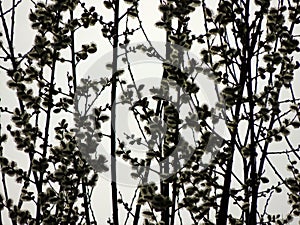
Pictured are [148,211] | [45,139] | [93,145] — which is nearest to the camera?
[148,211]

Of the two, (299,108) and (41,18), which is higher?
(41,18)

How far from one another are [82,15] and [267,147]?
1763 mm

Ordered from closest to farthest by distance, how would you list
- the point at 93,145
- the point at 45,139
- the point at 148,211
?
the point at 148,211
the point at 93,145
the point at 45,139

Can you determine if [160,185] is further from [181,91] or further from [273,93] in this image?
[273,93]

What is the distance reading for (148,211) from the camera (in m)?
3.11

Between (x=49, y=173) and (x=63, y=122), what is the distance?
412 millimetres

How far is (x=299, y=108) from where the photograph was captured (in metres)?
3.46

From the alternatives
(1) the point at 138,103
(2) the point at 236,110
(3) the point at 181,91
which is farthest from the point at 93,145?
(2) the point at 236,110

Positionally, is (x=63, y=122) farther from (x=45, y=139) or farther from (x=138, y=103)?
(x=138, y=103)

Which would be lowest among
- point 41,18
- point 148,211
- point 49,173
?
point 148,211

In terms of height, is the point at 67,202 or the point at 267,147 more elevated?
the point at 267,147

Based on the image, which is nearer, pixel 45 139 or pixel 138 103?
pixel 138 103

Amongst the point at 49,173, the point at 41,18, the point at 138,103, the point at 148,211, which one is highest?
the point at 41,18

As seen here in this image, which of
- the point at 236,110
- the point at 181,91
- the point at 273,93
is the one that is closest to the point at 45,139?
the point at 181,91
